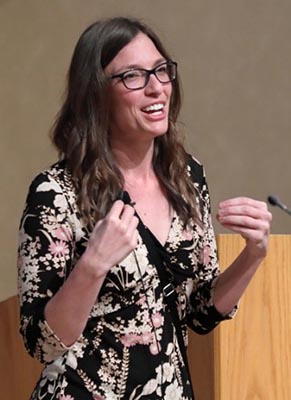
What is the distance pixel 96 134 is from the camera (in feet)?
4.80

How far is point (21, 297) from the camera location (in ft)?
4.47

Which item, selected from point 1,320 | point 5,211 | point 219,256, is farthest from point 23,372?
point 5,211

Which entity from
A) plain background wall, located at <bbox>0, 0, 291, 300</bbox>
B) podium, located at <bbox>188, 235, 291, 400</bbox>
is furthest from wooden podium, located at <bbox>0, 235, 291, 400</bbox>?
plain background wall, located at <bbox>0, 0, 291, 300</bbox>

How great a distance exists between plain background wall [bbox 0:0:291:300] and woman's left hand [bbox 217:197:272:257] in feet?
5.39

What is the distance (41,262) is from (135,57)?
0.35 m

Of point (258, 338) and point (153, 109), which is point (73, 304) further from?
point (258, 338)

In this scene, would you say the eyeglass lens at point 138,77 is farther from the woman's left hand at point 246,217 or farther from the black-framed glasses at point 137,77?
the woman's left hand at point 246,217

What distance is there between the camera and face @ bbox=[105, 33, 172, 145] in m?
1.45

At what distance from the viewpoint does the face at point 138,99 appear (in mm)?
1445

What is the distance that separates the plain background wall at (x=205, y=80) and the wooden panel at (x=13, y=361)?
3.22ft

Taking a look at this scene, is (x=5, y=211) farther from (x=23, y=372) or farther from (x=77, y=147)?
(x=77, y=147)

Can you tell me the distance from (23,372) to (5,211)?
1.08 m

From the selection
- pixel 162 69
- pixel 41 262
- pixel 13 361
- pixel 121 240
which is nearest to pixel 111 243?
pixel 121 240

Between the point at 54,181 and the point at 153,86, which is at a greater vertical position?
the point at 153,86
